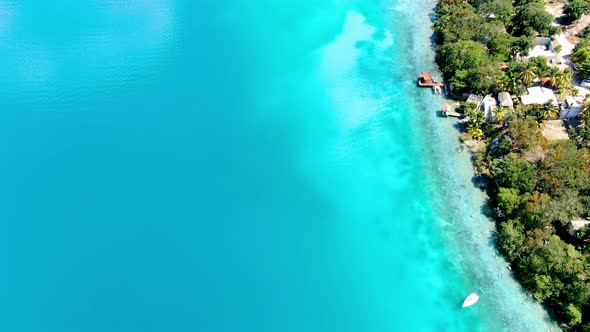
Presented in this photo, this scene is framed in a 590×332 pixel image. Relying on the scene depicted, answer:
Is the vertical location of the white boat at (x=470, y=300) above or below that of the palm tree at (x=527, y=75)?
below

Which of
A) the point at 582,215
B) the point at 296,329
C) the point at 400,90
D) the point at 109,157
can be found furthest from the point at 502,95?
the point at 109,157

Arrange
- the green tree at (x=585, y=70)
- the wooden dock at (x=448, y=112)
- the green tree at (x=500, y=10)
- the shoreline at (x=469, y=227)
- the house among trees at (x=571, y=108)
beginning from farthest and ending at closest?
1. the green tree at (x=500, y=10)
2. the wooden dock at (x=448, y=112)
3. the green tree at (x=585, y=70)
4. the house among trees at (x=571, y=108)
5. the shoreline at (x=469, y=227)

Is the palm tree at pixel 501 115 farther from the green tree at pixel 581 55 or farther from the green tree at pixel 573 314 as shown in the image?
the green tree at pixel 573 314

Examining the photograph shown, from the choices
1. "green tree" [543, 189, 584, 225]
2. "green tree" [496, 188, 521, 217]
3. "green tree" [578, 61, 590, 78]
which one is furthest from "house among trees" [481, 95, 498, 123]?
"green tree" [543, 189, 584, 225]

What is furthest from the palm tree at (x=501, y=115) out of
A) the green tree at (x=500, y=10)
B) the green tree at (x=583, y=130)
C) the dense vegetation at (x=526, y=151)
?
the green tree at (x=500, y=10)

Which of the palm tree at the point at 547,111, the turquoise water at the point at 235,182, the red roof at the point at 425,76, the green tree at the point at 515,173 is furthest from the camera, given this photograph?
the red roof at the point at 425,76

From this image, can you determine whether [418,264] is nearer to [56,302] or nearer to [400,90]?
[400,90]

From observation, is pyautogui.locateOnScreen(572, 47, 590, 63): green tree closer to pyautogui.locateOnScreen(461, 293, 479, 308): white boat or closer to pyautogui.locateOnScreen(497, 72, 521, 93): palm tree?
pyautogui.locateOnScreen(497, 72, 521, 93): palm tree
